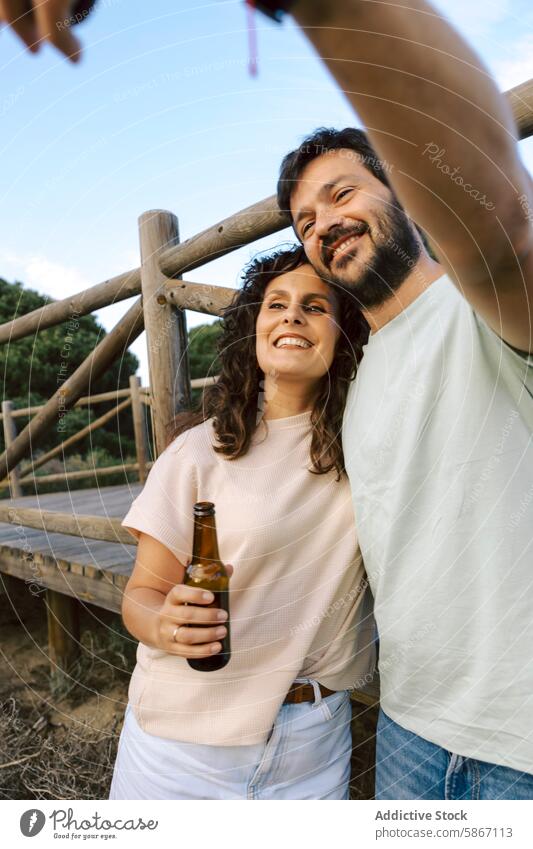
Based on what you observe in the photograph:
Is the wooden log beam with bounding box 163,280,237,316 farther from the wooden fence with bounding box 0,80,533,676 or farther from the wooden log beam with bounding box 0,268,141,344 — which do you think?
the wooden log beam with bounding box 0,268,141,344

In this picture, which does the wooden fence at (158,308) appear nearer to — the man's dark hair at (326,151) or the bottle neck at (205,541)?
the man's dark hair at (326,151)

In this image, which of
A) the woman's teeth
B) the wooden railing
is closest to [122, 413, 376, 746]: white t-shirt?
the woman's teeth

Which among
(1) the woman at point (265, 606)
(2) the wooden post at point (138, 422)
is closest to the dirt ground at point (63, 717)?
(1) the woman at point (265, 606)

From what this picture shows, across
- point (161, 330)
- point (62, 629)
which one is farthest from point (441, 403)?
point (62, 629)

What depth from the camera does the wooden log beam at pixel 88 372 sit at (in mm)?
1099

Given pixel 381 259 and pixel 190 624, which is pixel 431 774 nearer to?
pixel 190 624

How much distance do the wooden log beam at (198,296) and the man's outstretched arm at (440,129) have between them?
52 cm

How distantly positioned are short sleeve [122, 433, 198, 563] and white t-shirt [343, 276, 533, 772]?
196 mm

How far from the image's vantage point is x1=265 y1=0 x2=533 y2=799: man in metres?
0.31

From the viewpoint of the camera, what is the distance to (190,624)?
0.54 meters

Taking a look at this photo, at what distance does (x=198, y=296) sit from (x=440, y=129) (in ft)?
2.23

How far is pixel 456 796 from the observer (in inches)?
21.8

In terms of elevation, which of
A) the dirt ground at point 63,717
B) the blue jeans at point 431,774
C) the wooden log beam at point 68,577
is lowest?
the dirt ground at point 63,717

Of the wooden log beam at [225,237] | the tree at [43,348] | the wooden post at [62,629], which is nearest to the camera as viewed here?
the wooden log beam at [225,237]
